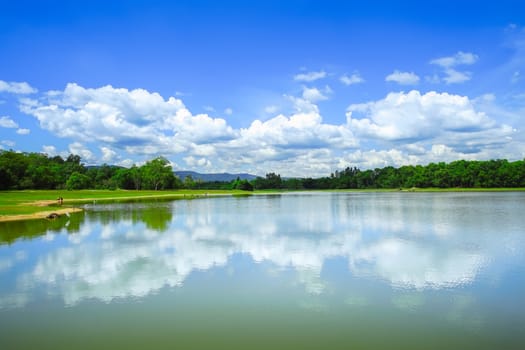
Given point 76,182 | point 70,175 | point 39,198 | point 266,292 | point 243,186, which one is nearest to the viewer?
point 266,292

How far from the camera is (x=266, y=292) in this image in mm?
11688

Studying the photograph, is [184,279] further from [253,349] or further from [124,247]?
[124,247]

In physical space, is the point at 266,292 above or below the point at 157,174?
below

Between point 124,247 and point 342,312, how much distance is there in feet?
44.7

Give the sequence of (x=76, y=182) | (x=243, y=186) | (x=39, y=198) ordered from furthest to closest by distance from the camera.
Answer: (x=243, y=186), (x=76, y=182), (x=39, y=198)

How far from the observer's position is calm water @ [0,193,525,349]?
8414 millimetres

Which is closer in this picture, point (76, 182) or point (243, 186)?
point (76, 182)

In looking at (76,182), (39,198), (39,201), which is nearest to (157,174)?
(76,182)

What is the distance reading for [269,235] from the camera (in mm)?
23422

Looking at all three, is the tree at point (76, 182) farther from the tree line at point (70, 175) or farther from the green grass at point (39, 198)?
the green grass at point (39, 198)

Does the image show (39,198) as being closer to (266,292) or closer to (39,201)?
(39,201)

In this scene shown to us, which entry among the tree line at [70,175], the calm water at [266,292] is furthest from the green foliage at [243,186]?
the calm water at [266,292]

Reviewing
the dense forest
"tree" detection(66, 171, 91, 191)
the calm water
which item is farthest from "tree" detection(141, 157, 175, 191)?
the calm water

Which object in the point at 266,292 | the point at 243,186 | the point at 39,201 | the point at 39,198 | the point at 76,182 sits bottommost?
the point at 266,292
